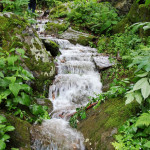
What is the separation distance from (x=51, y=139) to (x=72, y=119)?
0.85 m

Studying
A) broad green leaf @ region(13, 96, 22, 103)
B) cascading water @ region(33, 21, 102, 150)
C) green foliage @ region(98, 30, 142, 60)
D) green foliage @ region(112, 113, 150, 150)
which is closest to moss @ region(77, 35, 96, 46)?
cascading water @ region(33, 21, 102, 150)

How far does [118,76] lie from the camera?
551cm

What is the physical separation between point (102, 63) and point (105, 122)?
12.9 feet

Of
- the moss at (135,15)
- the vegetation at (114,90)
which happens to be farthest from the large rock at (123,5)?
the vegetation at (114,90)

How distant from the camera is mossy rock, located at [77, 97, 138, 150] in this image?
8.72ft

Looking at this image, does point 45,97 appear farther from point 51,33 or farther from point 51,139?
point 51,33

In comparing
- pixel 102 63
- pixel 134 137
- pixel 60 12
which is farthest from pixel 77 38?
pixel 134 137

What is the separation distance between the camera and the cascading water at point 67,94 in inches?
119

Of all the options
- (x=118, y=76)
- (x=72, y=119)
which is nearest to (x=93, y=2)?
(x=118, y=76)

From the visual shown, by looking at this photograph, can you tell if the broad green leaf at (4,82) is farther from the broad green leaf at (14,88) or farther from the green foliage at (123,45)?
the green foliage at (123,45)

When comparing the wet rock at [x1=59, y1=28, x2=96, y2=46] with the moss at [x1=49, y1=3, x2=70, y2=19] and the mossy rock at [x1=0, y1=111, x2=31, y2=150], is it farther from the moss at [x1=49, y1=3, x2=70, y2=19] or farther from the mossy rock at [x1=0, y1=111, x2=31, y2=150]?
the mossy rock at [x1=0, y1=111, x2=31, y2=150]

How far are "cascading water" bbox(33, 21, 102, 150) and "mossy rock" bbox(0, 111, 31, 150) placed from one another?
232 millimetres

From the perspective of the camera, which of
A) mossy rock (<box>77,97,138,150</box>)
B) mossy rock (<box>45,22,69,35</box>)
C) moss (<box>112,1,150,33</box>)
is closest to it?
mossy rock (<box>77,97,138,150</box>)

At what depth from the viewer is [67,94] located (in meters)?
5.44
